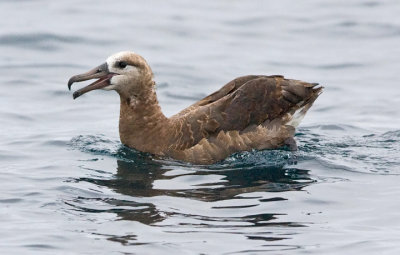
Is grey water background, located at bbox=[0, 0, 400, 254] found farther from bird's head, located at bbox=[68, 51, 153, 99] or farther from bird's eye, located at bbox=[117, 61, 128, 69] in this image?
bird's eye, located at bbox=[117, 61, 128, 69]

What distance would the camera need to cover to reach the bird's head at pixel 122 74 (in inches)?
531

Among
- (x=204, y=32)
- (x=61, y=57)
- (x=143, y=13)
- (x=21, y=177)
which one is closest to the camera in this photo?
(x=21, y=177)

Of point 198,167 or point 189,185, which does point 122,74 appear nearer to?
point 198,167

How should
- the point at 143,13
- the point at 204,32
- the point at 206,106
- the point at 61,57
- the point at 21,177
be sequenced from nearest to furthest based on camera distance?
the point at 21,177 → the point at 206,106 → the point at 61,57 → the point at 204,32 → the point at 143,13

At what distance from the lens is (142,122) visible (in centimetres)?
1368

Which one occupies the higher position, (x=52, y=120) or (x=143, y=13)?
(x=143, y=13)

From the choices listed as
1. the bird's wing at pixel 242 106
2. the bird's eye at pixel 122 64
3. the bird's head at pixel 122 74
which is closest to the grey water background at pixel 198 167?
the bird's wing at pixel 242 106

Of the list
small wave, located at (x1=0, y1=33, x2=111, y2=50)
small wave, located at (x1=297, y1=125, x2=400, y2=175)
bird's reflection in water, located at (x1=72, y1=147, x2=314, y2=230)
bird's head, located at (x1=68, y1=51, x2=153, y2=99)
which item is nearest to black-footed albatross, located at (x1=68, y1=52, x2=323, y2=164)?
bird's head, located at (x1=68, y1=51, x2=153, y2=99)

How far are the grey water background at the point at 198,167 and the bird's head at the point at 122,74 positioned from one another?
34.8 inches

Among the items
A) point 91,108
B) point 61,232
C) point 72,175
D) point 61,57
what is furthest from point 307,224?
point 61,57

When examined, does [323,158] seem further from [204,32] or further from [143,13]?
[143,13]

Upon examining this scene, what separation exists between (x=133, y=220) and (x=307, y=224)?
182cm

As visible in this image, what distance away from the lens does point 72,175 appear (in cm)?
1289

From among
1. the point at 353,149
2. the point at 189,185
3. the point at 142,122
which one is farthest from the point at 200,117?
the point at 353,149
